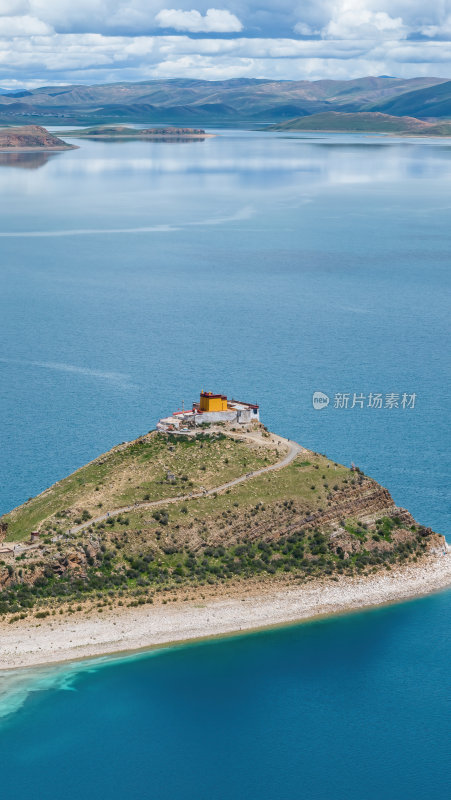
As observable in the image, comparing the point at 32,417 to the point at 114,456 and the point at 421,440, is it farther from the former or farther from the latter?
the point at 421,440

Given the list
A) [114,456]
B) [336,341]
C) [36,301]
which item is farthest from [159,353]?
[114,456]

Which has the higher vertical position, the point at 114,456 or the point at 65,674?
the point at 114,456
